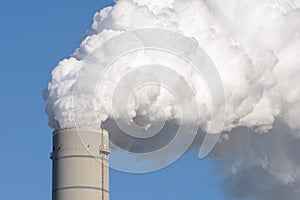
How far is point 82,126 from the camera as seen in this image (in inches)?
3477

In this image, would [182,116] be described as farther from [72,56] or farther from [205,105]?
[72,56]

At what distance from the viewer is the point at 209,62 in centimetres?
9200

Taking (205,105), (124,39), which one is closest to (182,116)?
(205,105)

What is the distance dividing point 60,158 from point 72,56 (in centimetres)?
961

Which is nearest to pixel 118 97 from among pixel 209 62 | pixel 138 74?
pixel 138 74

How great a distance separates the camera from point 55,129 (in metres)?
89.9

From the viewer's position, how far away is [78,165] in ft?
286

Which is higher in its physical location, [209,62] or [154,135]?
[209,62]

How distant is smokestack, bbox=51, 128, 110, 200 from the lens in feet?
285

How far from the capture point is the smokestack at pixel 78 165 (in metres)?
86.8

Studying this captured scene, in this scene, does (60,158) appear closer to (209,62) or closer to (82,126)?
(82,126)

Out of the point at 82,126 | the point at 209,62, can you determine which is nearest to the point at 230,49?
the point at 209,62

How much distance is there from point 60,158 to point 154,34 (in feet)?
42.2

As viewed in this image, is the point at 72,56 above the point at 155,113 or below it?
above
